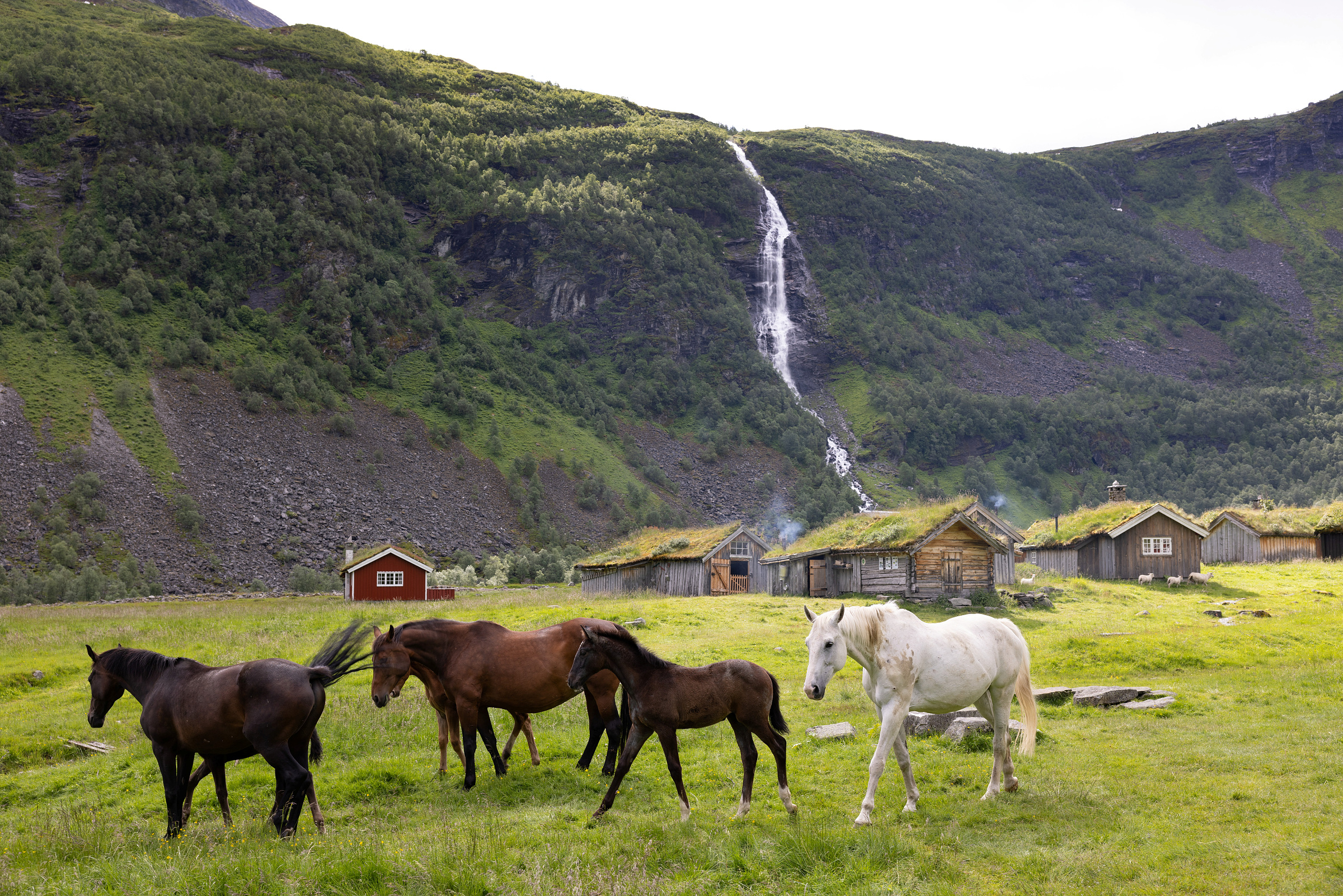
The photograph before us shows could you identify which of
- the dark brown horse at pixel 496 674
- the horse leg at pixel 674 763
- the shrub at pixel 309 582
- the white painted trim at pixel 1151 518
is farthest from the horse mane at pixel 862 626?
the shrub at pixel 309 582

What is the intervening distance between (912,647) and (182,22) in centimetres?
21907

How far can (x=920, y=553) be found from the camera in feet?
141

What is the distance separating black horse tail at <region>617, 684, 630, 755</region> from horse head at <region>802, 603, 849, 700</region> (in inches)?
91.9

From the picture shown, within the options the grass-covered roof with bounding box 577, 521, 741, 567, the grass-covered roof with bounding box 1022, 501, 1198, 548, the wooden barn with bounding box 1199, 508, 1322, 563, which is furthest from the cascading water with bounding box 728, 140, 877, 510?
the grass-covered roof with bounding box 577, 521, 741, 567

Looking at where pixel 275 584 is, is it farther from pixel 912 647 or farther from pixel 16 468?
pixel 912 647

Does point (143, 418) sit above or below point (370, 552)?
above

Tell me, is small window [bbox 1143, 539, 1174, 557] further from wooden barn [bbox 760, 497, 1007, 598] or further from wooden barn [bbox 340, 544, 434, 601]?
wooden barn [bbox 340, 544, 434, 601]

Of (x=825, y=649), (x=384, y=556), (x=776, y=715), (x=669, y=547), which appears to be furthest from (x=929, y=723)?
(x=384, y=556)

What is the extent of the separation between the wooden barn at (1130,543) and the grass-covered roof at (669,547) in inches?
845

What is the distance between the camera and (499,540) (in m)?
85.0

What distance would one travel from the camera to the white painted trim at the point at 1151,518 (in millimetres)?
46938

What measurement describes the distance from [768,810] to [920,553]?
35.1 m

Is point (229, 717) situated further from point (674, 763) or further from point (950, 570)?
point (950, 570)

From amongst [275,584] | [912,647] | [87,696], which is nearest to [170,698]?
[912,647]
